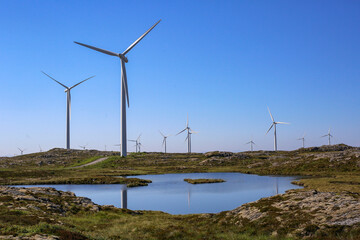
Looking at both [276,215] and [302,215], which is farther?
[276,215]

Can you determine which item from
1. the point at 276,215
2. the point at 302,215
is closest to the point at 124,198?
the point at 276,215

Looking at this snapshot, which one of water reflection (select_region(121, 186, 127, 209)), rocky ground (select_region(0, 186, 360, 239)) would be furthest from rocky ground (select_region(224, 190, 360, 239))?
Answer: water reflection (select_region(121, 186, 127, 209))

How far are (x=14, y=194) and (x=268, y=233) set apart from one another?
3399 centimetres

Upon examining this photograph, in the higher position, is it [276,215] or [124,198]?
[276,215]

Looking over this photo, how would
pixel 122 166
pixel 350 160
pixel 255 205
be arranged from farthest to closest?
pixel 122 166, pixel 350 160, pixel 255 205

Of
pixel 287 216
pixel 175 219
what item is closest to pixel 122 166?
pixel 175 219

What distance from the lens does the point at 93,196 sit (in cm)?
5869

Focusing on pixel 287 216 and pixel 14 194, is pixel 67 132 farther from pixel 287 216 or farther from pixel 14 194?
pixel 287 216

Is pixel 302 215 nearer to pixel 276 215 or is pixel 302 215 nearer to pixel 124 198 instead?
pixel 276 215

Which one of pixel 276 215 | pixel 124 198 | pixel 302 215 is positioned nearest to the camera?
pixel 302 215

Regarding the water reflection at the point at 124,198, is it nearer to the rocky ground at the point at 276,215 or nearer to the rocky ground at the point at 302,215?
the rocky ground at the point at 276,215

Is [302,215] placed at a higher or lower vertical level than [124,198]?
higher

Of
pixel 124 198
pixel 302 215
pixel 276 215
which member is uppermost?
pixel 302 215

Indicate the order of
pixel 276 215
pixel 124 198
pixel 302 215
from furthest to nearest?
1. pixel 124 198
2. pixel 276 215
3. pixel 302 215
